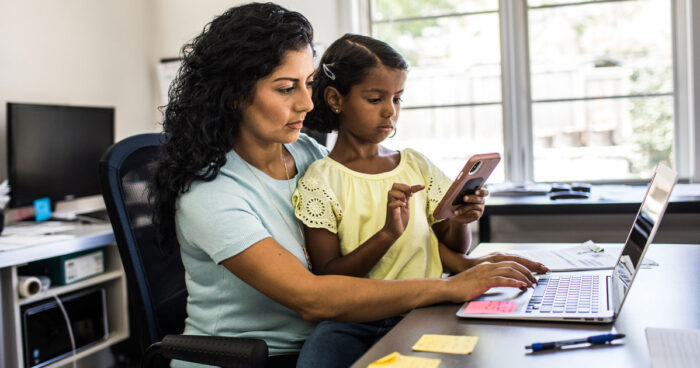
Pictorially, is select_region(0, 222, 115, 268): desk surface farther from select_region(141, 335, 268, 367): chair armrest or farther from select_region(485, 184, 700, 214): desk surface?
select_region(485, 184, 700, 214): desk surface

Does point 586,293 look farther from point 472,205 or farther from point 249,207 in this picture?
point 249,207

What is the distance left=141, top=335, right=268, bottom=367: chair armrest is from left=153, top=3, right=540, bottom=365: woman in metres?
0.12

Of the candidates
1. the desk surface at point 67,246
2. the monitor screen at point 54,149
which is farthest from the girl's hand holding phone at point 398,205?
the monitor screen at point 54,149

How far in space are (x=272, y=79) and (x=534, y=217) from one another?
2446 mm

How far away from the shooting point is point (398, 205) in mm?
1232

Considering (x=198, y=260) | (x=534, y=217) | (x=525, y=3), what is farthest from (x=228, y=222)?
(x=525, y=3)

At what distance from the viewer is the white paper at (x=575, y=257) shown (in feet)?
4.69

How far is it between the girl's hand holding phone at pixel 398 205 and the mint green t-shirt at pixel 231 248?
205 millimetres

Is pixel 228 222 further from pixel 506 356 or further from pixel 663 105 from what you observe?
pixel 663 105

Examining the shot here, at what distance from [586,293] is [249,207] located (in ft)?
2.09

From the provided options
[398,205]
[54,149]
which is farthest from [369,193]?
[54,149]

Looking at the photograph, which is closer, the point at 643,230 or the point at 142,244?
the point at 643,230

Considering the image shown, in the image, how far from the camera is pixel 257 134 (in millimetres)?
1320

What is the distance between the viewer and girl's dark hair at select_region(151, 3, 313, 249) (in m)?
1.24
